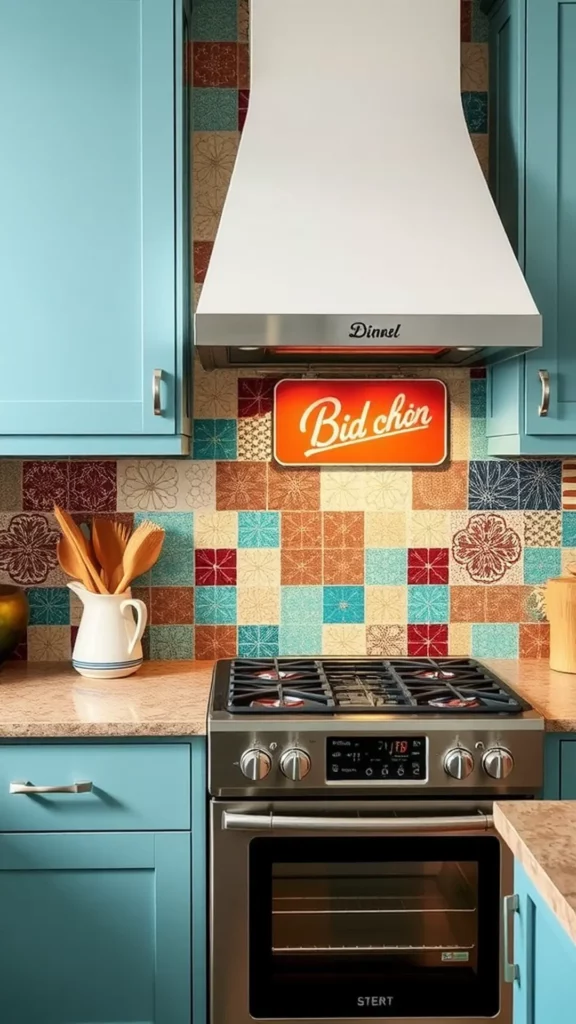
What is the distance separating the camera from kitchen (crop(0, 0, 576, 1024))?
2.07 m

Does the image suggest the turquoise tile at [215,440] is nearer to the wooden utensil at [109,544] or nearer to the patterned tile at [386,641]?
the wooden utensil at [109,544]

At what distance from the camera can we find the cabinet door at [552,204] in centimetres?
235

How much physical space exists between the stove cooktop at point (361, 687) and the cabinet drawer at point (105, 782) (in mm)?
176

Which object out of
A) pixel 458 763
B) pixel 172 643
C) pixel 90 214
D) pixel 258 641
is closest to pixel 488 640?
pixel 258 641

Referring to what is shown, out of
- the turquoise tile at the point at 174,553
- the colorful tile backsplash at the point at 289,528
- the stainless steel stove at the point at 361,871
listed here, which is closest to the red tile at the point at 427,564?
the colorful tile backsplash at the point at 289,528

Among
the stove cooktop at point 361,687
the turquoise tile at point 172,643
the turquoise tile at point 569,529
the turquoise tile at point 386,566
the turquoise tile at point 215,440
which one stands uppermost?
the turquoise tile at point 215,440

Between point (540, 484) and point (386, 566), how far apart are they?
1.49ft

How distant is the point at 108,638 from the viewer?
8.06ft

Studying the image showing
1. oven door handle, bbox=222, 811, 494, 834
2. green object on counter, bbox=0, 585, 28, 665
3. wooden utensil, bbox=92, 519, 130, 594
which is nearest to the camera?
oven door handle, bbox=222, 811, 494, 834

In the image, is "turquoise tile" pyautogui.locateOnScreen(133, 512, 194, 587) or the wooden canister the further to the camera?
"turquoise tile" pyautogui.locateOnScreen(133, 512, 194, 587)

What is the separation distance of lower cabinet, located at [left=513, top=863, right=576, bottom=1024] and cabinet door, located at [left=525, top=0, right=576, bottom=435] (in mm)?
1267

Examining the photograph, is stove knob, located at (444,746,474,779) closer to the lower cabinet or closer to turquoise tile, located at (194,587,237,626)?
the lower cabinet

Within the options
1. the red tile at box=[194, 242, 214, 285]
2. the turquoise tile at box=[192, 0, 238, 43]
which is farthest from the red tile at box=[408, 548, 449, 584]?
the turquoise tile at box=[192, 0, 238, 43]

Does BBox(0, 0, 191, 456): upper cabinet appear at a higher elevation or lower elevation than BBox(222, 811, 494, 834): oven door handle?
higher
